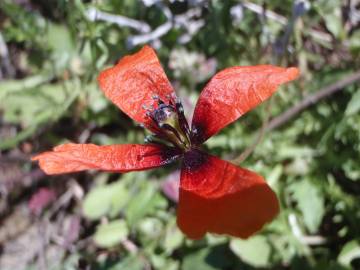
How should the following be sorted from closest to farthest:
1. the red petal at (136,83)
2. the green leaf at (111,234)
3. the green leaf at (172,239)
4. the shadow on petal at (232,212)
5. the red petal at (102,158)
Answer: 1. the shadow on petal at (232,212)
2. the red petal at (102,158)
3. the red petal at (136,83)
4. the green leaf at (172,239)
5. the green leaf at (111,234)

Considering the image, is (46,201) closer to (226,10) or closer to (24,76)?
(24,76)

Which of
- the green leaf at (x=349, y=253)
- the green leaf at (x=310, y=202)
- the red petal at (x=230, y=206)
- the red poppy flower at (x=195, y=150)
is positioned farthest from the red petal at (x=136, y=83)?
the green leaf at (x=349, y=253)

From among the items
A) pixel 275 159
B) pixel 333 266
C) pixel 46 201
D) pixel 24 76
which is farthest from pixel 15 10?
pixel 333 266

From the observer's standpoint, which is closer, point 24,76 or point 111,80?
point 111,80

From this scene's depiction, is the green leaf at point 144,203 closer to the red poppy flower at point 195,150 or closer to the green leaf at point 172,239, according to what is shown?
the green leaf at point 172,239

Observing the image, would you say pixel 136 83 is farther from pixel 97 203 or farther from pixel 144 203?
pixel 97 203

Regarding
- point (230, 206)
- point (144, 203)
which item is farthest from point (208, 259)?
point (230, 206)
